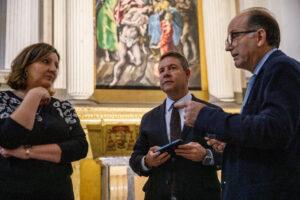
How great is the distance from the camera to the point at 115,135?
5.08 m

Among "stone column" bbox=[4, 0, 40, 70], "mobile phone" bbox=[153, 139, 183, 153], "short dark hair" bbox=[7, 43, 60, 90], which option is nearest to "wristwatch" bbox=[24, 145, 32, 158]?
"short dark hair" bbox=[7, 43, 60, 90]

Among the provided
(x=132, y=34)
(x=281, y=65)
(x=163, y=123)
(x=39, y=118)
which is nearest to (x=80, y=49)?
(x=132, y=34)

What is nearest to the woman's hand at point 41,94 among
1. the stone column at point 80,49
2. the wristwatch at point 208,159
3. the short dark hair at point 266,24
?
the wristwatch at point 208,159

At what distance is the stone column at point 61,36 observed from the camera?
557 cm

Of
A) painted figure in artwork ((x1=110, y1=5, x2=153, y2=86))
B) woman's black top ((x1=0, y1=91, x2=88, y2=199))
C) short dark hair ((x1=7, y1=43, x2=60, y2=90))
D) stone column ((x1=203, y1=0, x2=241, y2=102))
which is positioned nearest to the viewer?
woman's black top ((x1=0, y1=91, x2=88, y2=199))

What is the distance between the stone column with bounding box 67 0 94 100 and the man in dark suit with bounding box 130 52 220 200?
2847 mm

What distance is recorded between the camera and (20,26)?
18.5 feet

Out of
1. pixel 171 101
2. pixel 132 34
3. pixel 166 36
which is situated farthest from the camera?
pixel 166 36

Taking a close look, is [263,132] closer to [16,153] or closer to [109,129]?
[16,153]

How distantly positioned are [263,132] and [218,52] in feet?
16.1

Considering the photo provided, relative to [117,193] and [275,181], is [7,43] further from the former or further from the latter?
[275,181]

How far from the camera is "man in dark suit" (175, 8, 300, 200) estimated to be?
4.80 feet

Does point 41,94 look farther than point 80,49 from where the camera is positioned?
No

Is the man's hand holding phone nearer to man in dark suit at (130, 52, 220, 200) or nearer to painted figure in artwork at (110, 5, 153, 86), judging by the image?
man in dark suit at (130, 52, 220, 200)
